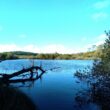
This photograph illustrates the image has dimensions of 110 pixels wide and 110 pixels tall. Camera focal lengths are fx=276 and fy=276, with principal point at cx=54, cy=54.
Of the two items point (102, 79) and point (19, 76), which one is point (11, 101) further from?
point (19, 76)

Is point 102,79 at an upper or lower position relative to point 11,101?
upper

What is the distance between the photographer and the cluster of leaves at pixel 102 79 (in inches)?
1005

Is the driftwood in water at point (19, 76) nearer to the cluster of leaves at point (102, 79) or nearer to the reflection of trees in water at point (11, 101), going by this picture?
the reflection of trees in water at point (11, 101)

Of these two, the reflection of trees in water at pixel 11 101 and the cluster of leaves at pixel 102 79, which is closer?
the reflection of trees in water at pixel 11 101

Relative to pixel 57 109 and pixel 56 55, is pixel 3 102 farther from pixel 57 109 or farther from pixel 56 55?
pixel 56 55

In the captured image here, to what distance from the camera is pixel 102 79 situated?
26375 millimetres

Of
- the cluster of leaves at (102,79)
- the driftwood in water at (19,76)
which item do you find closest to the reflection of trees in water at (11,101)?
the driftwood in water at (19,76)

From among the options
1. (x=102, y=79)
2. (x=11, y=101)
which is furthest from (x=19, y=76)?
(x=11, y=101)

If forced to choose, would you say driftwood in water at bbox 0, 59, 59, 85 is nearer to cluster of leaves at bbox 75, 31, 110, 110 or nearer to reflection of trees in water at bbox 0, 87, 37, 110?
reflection of trees in water at bbox 0, 87, 37, 110

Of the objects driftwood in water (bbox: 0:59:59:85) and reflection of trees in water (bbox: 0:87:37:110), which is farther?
driftwood in water (bbox: 0:59:59:85)

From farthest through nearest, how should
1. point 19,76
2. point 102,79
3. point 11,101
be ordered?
1. point 19,76
2. point 102,79
3. point 11,101

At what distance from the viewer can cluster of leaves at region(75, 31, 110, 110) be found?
83.8ft

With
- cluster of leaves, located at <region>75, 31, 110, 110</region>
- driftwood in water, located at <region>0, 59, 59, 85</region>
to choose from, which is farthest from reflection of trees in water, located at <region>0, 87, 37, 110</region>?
cluster of leaves, located at <region>75, 31, 110, 110</region>

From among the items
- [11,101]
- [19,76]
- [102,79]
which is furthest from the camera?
[19,76]
